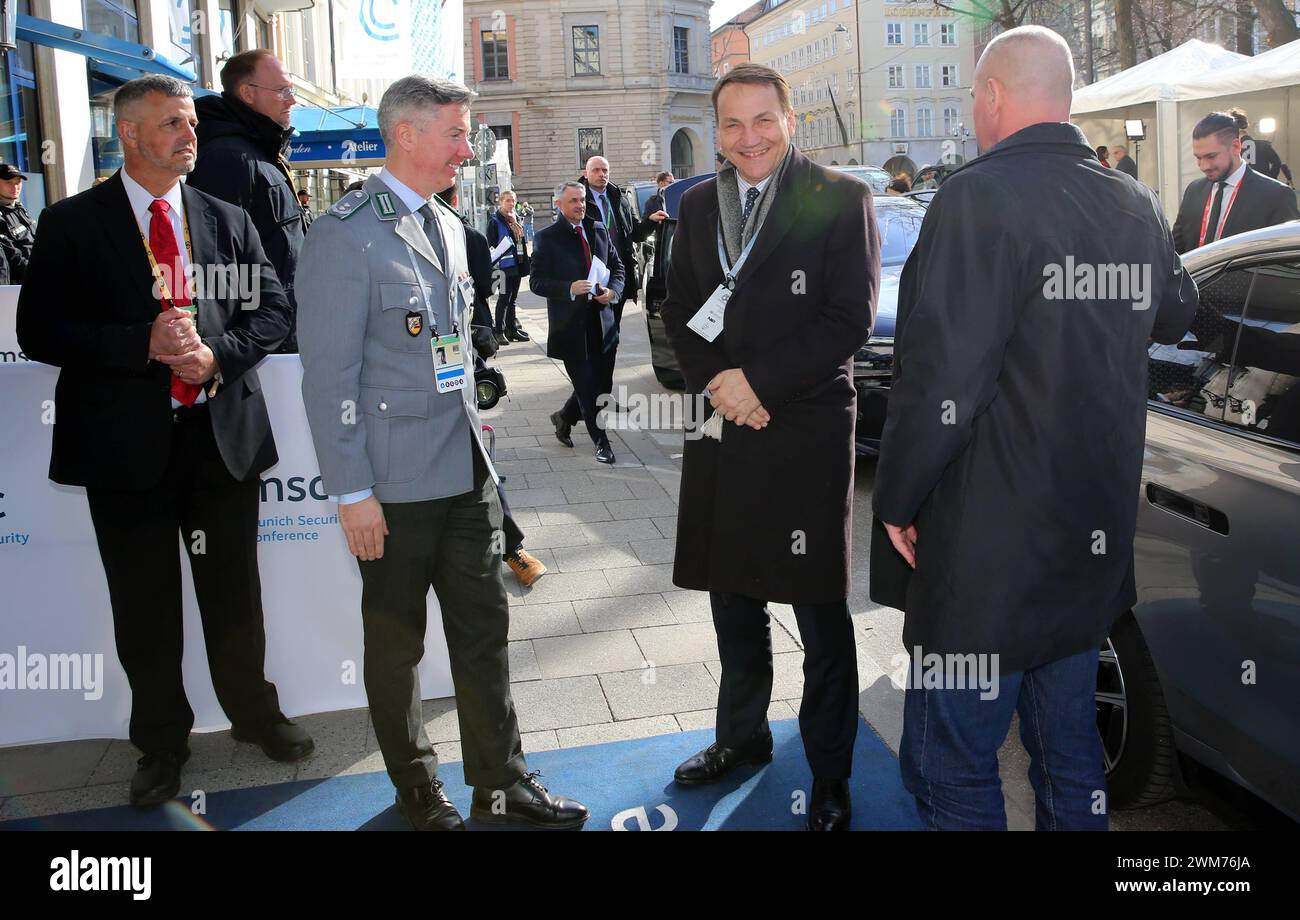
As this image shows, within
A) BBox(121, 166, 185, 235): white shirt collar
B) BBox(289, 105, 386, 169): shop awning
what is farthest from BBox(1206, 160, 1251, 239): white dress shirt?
BBox(289, 105, 386, 169): shop awning

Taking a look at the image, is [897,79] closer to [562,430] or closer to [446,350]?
[562,430]

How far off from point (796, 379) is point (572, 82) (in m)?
65.7

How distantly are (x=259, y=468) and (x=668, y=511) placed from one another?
348 cm

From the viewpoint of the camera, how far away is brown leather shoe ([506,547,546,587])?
18.2ft

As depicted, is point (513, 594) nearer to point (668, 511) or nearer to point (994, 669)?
point (668, 511)

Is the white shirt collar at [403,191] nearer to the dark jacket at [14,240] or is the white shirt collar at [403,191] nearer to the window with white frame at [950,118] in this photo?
the dark jacket at [14,240]

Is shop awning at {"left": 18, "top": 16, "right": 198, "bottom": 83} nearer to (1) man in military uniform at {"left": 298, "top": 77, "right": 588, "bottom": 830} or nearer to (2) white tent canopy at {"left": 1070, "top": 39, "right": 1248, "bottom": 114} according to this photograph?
(1) man in military uniform at {"left": 298, "top": 77, "right": 588, "bottom": 830}

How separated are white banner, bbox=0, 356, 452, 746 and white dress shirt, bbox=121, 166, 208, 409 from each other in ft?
1.50

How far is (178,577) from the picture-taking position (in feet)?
12.1

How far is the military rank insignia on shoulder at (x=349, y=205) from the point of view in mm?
2990

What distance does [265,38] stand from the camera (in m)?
22.0

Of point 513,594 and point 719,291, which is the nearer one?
point 719,291
